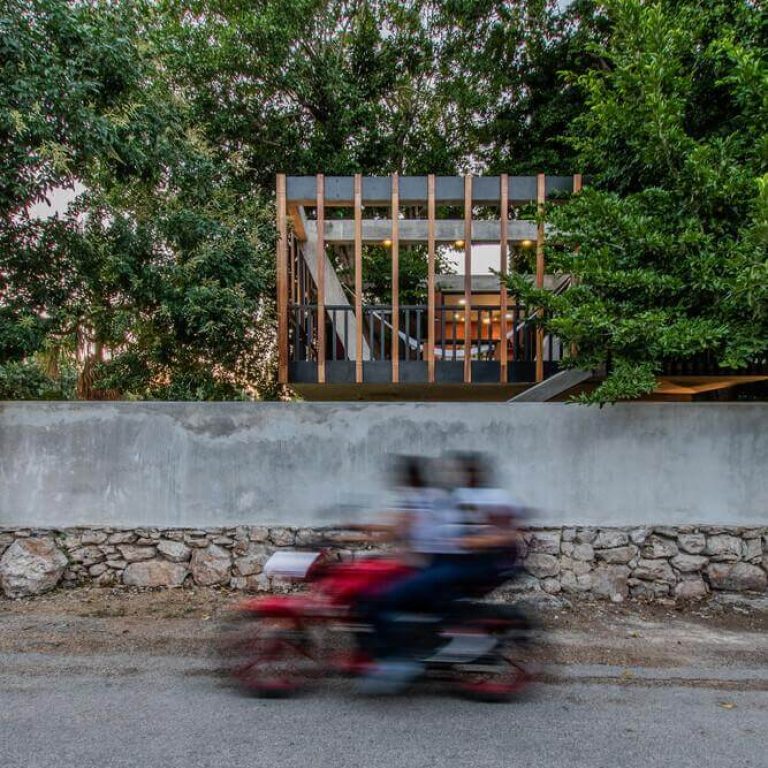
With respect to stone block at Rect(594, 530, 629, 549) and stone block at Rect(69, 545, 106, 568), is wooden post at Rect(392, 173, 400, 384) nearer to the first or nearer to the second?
stone block at Rect(594, 530, 629, 549)

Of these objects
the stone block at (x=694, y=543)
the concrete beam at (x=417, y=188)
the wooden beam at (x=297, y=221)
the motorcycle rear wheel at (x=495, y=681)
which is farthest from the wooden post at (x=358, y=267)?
the motorcycle rear wheel at (x=495, y=681)

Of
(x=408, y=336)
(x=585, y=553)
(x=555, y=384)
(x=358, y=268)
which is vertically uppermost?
(x=358, y=268)

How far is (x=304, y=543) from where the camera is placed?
16.9 ft

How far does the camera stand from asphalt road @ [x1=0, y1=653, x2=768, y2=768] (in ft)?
8.90

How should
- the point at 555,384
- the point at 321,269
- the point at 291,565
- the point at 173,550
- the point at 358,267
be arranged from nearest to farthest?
the point at 291,565, the point at 173,550, the point at 555,384, the point at 321,269, the point at 358,267

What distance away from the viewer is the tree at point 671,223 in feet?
15.0

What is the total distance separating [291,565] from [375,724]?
1.04 meters

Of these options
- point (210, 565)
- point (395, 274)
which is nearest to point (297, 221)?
point (395, 274)

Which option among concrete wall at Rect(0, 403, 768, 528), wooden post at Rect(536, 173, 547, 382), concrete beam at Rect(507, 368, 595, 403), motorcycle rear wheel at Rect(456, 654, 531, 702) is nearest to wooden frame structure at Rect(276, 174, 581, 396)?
wooden post at Rect(536, 173, 547, 382)

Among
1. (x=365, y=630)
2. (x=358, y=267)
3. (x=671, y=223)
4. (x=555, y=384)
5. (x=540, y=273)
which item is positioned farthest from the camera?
(x=358, y=267)

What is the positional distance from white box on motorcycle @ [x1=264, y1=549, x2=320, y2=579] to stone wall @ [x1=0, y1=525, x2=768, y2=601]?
1797 millimetres

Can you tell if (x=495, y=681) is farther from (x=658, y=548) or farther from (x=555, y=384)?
(x=555, y=384)

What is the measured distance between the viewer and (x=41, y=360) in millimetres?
8922

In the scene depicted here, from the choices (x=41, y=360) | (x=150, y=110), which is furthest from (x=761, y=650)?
(x=41, y=360)
